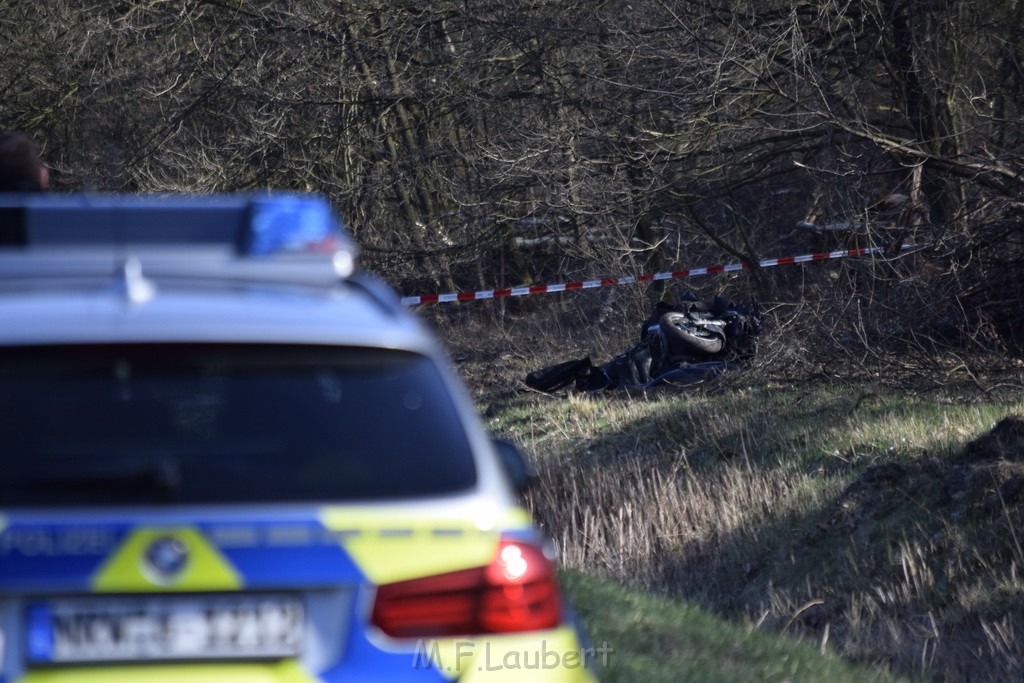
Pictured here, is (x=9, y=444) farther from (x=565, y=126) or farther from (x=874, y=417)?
(x=565, y=126)

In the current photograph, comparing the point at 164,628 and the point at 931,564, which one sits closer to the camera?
the point at 164,628

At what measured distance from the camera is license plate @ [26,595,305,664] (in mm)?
2262

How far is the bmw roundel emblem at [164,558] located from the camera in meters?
2.28

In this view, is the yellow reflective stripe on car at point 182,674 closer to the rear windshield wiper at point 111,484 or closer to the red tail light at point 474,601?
the red tail light at point 474,601

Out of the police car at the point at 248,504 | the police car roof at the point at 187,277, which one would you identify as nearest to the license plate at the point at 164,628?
the police car at the point at 248,504

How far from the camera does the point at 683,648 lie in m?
4.61

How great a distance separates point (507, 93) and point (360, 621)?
50.1 feet

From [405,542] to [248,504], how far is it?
30 centimetres

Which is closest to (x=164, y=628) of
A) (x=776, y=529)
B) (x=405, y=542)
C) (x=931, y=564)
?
(x=405, y=542)

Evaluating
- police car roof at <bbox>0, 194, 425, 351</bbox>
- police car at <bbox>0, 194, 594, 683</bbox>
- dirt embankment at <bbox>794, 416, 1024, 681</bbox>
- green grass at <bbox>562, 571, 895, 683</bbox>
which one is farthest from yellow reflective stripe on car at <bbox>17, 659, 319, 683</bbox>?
dirt embankment at <bbox>794, 416, 1024, 681</bbox>

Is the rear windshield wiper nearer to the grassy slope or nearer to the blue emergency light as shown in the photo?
the blue emergency light

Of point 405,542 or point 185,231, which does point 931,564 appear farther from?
point 405,542

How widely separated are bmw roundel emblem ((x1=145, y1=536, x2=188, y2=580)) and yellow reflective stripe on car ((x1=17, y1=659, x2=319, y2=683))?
0.56 ft

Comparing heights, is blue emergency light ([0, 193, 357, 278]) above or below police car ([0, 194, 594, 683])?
above
